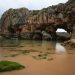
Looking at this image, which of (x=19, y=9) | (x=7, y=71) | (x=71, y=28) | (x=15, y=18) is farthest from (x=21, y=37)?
(x=7, y=71)

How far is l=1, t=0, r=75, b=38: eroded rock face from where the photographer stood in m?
53.2

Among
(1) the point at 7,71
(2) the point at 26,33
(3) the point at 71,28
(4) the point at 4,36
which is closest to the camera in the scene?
(1) the point at 7,71

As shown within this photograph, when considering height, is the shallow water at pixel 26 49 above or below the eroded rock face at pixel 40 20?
below

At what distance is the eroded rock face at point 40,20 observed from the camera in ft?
174

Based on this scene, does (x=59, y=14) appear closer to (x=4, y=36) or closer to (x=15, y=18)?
(x=15, y=18)

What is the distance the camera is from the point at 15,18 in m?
62.6

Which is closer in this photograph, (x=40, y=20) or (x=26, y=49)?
(x=26, y=49)

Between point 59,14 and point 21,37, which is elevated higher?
point 59,14

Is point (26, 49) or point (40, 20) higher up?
point (40, 20)

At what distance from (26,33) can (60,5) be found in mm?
12207

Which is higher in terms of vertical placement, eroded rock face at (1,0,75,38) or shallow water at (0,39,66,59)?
eroded rock face at (1,0,75,38)

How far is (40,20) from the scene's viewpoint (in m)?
56.9

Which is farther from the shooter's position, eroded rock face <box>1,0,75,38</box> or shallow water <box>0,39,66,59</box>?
eroded rock face <box>1,0,75,38</box>

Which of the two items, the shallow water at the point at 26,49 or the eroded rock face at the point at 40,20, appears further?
the eroded rock face at the point at 40,20
